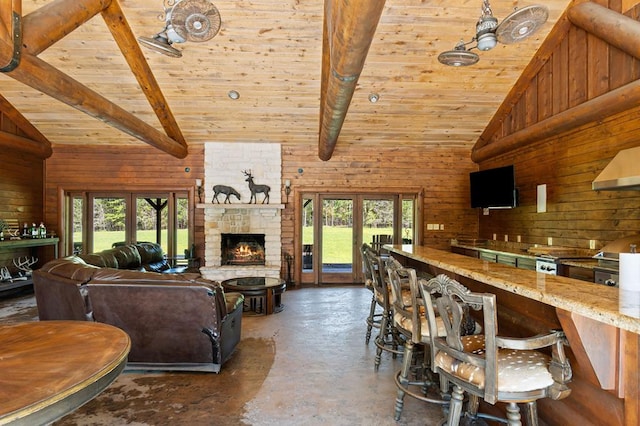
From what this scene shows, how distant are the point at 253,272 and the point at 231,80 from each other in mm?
3593

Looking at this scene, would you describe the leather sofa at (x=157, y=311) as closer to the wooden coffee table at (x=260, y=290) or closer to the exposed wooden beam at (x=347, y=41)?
the wooden coffee table at (x=260, y=290)

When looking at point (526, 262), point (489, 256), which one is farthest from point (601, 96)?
point (489, 256)

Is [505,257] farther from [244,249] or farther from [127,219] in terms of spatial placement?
[127,219]

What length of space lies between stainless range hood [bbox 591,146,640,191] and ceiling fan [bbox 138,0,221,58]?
13.7 feet

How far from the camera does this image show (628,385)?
1491 millimetres

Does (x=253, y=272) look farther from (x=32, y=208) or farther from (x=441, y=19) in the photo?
(x=441, y=19)

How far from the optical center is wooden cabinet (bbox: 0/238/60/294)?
19.8 ft

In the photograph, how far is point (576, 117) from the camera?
4.70 m

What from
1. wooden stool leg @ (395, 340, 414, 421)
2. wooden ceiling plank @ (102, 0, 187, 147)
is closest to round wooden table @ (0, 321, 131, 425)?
wooden stool leg @ (395, 340, 414, 421)

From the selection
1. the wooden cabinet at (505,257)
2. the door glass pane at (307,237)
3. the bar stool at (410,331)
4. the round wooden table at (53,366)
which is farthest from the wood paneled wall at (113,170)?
the round wooden table at (53,366)

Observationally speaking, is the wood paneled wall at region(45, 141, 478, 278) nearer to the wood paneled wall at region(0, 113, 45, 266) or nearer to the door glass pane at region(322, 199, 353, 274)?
the wood paneled wall at region(0, 113, 45, 266)

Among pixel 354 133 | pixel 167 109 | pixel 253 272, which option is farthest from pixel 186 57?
pixel 253 272

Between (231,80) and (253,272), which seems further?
(253,272)

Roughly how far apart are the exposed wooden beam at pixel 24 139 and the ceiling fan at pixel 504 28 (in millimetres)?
7177
